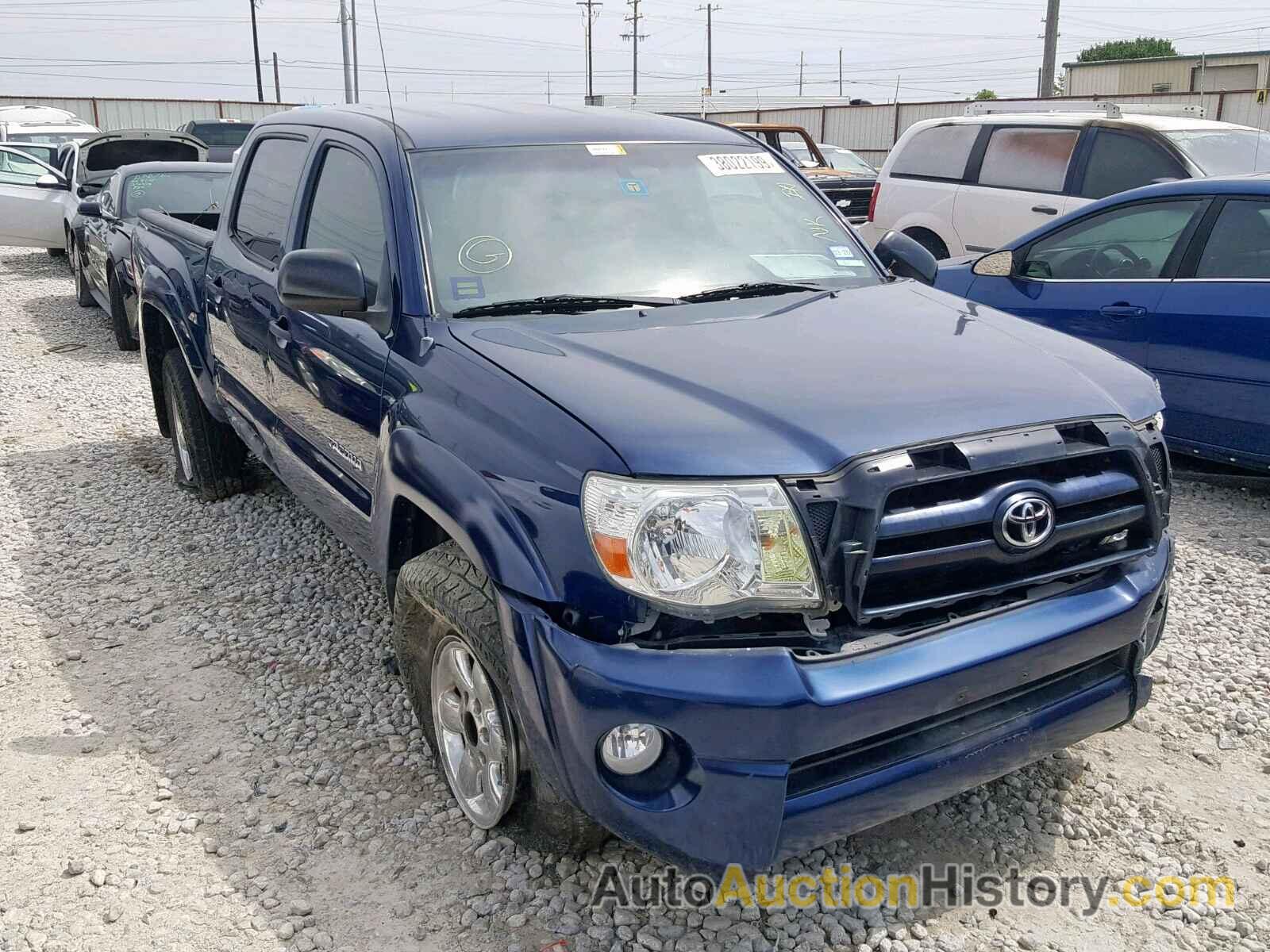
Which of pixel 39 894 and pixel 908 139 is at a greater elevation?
pixel 908 139

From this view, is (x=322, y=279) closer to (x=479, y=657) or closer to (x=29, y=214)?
(x=479, y=657)

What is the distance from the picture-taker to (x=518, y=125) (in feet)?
12.4

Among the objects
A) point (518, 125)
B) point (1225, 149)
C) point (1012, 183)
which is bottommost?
point (1012, 183)

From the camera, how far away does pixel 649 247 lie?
3521 millimetres

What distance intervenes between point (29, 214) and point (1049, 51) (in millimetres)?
24468

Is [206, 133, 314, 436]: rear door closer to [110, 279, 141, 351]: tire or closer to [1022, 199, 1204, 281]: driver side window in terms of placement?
[1022, 199, 1204, 281]: driver side window

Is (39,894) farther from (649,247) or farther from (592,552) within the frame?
(649,247)

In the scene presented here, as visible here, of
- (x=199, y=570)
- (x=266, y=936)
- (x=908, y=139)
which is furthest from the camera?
(x=908, y=139)

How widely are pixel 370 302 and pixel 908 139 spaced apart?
27.8 ft

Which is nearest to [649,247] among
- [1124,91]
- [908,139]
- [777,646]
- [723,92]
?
[777,646]

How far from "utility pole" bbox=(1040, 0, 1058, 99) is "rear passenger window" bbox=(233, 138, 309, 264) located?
26.7 m

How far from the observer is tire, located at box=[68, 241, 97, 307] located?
12031mm

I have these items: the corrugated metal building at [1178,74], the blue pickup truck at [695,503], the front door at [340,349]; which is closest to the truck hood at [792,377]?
the blue pickup truck at [695,503]

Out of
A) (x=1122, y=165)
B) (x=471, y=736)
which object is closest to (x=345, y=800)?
(x=471, y=736)
